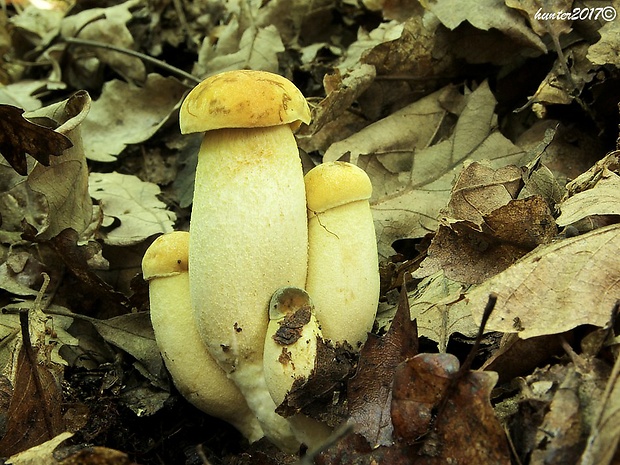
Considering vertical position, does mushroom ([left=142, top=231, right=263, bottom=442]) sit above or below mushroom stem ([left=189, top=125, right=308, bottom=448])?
below

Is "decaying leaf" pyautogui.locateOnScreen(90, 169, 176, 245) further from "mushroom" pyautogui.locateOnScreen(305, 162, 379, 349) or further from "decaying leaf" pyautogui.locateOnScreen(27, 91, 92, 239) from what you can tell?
"mushroom" pyautogui.locateOnScreen(305, 162, 379, 349)

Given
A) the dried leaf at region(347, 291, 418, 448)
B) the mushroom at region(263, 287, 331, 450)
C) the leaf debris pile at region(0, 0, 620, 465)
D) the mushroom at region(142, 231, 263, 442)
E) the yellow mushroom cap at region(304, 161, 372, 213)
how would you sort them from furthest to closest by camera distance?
the mushroom at region(142, 231, 263, 442)
the yellow mushroom cap at region(304, 161, 372, 213)
the mushroom at region(263, 287, 331, 450)
the dried leaf at region(347, 291, 418, 448)
the leaf debris pile at region(0, 0, 620, 465)

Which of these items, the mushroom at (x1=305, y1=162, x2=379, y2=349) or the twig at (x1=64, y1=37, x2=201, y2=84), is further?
the twig at (x1=64, y1=37, x2=201, y2=84)

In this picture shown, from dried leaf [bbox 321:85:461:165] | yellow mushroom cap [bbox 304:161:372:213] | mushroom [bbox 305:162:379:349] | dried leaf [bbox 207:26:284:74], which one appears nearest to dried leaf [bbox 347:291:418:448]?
mushroom [bbox 305:162:379:349]

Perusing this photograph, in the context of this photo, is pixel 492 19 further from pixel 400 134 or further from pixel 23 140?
pixel 23 140

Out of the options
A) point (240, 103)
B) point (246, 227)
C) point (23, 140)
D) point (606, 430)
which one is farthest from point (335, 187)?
point (23, 140)

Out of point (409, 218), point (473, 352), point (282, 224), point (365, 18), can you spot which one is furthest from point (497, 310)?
point (365, 18)

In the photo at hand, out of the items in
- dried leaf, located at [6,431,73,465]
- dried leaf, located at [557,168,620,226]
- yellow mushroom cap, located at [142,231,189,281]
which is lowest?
dried leaf, located at [6,431,73,465]
